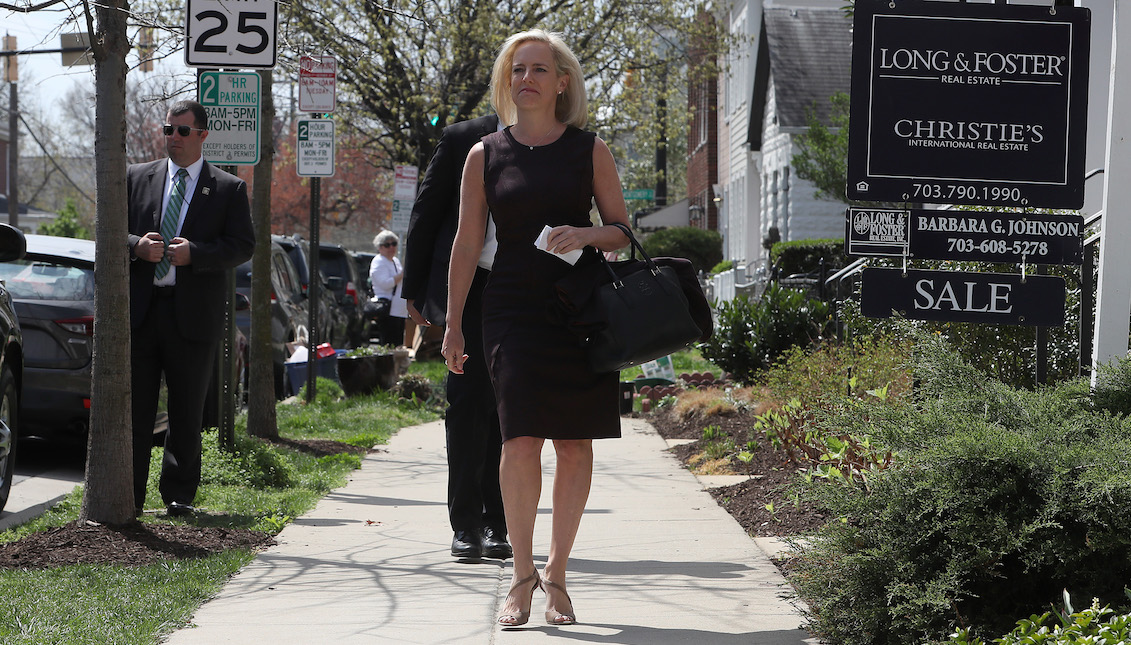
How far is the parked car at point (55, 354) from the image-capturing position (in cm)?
822

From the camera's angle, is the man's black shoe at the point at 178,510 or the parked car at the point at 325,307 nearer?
the man's black shoe at the point at 178,510

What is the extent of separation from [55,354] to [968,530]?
6288 mm

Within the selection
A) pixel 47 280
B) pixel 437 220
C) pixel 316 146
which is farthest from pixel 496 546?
pixel 316 146

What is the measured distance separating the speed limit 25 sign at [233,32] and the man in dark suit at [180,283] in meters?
1.15

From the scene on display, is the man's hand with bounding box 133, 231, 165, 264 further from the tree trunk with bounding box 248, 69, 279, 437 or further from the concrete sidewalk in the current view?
the tree trunk with bounding box 248, 69, 279, 437

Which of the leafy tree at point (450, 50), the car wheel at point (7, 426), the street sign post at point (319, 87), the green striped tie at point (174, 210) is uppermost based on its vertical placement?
the leafy tree at point (450, 50)

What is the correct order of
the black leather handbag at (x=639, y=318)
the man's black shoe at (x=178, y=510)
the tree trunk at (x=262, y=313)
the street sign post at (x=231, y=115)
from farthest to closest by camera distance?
the tree trunk at (x=262, y=313), the street sign post at (x=231, y=115), the man's black shoe at (x=178, y=510), the black leather handbag at (x=639, y=318)

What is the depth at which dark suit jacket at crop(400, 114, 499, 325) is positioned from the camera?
5418mm

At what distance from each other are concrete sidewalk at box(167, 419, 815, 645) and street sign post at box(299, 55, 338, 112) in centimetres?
574

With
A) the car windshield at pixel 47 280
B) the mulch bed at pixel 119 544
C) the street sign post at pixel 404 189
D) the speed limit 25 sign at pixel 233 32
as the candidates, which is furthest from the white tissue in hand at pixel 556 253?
the street sign post at pixel 404 189

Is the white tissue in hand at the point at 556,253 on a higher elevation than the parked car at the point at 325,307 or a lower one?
higher

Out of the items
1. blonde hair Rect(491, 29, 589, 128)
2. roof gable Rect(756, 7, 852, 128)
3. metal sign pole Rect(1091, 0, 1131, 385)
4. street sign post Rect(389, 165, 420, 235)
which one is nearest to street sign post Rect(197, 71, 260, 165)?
blonde hair Rect(491, 29, 589, 128)

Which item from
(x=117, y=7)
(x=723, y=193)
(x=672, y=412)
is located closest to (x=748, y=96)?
(x=723, y=193)

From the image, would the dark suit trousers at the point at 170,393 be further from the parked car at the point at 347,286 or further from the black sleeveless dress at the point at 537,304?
the parked car at the point at 347,286
